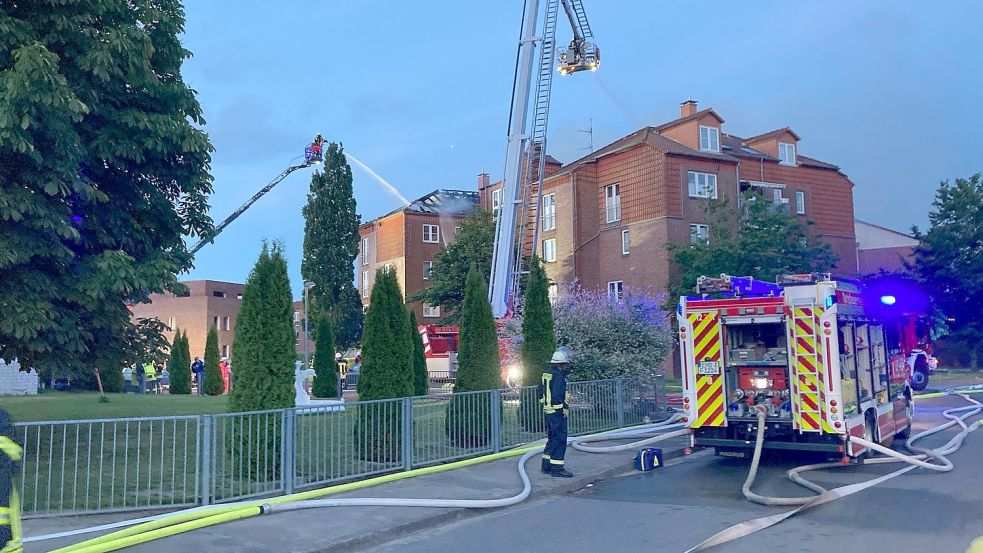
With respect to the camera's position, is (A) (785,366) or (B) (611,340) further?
(B) (611,340)

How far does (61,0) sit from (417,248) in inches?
1604

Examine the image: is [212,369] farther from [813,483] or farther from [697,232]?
[813,483]

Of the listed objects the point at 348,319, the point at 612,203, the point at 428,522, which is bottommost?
the point at 428,522

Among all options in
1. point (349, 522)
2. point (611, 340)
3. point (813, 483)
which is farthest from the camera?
point (611, 340)

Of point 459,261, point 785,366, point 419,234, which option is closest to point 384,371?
point 785,366

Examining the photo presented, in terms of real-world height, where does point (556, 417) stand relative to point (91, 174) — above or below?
below

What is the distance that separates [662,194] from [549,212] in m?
7.08

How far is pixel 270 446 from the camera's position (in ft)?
31.9

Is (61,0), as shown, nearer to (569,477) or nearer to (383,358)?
(383,358)

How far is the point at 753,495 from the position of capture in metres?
8.95

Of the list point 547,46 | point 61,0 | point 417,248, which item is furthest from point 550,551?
point 417,248

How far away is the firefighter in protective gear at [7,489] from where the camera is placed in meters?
4.10

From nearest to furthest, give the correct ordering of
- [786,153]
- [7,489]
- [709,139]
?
[7,489] → [709,139] → [786,153]

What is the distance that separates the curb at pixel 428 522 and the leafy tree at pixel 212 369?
24.7 metres
